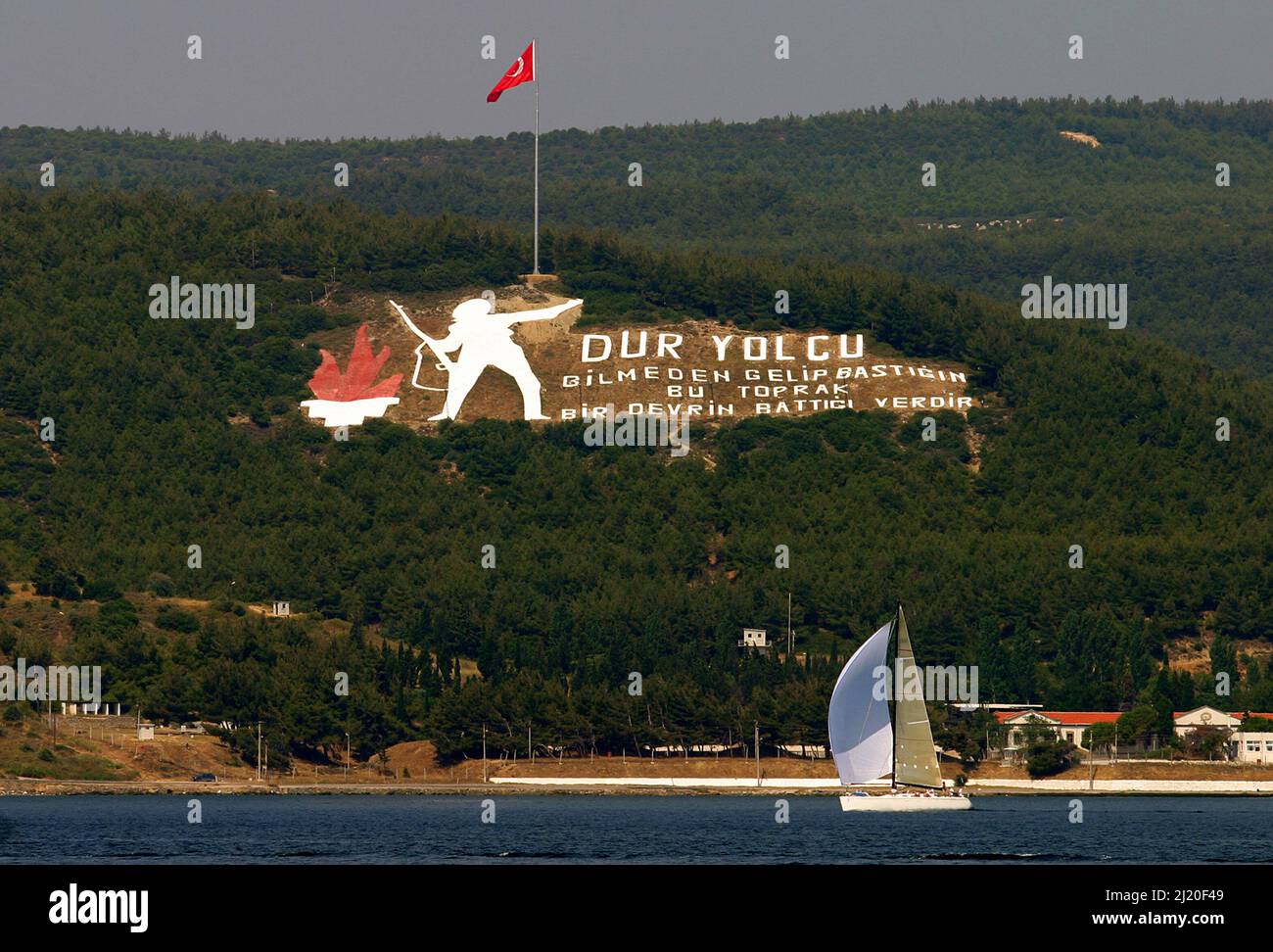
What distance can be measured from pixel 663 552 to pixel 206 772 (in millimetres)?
56027

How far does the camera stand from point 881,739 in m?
102

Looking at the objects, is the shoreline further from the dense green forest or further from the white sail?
the white sail

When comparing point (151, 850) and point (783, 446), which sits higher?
point (783, 446)

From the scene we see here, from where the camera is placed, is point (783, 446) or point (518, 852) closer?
point (518, 852)

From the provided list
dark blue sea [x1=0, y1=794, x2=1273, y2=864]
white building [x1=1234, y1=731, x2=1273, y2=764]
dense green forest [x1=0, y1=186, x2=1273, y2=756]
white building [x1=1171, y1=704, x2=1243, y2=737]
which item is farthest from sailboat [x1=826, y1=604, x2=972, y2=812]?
white building [x1=1234, y1=731, x2=1273, y2=764]

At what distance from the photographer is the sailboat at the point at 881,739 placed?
327 ft

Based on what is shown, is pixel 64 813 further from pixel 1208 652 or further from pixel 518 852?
pixel 1208 652

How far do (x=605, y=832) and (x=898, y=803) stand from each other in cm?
1878
